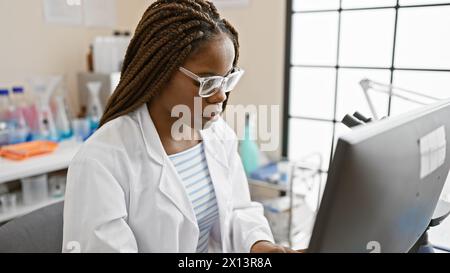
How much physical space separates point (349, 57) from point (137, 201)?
73.6 inches

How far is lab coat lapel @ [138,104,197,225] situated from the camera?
99 centimetres

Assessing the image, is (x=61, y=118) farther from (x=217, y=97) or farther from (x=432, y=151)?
(x=432, y=151)

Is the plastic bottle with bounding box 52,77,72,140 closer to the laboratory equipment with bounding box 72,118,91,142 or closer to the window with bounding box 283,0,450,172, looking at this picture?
the laboratory equipment with bounding box 72,118,91,142

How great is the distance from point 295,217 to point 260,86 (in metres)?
0.95

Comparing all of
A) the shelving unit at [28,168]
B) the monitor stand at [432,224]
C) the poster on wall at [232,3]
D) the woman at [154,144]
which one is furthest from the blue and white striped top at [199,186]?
the poster on wall at [232,3]

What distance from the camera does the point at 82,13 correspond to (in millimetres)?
2324

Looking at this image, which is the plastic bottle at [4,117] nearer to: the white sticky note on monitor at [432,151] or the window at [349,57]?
the window at [349,57]

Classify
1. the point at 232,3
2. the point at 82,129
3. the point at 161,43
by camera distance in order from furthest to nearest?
the point at 232,3 → the point at 82,129 → the point at 161,43

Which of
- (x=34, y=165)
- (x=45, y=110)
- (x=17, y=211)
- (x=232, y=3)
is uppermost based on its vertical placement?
(x=232, y=3)

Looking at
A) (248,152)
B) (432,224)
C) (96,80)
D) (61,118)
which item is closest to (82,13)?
(96,80)

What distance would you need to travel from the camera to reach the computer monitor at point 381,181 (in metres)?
0.49

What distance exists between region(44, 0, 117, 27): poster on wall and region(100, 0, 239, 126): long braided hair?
1.23m
